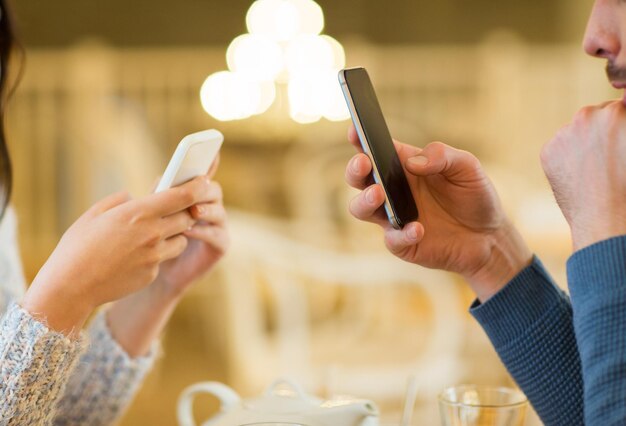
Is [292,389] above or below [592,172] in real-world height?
below

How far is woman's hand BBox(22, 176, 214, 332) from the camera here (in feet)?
2.45

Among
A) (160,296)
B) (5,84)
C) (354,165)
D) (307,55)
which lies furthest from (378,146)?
(307,55)

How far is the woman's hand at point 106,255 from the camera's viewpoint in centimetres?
75

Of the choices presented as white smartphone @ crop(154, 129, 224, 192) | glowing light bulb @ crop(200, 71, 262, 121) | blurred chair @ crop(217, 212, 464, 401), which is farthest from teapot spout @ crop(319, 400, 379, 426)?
glowing light bulb @ crop(200, 71, 262, 121)

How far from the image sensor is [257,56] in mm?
4031

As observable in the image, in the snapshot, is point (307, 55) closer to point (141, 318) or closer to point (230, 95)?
point (230, 95)

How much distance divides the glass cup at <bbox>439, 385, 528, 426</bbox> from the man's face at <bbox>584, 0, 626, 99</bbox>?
30 cm

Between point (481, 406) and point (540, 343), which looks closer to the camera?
point (481, 406)

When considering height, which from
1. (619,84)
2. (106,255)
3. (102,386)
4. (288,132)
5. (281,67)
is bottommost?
(288,132)

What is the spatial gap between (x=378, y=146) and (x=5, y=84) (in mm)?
689

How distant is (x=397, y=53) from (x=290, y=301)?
3.17 m

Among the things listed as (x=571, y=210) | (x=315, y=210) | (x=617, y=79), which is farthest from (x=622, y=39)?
(x=315, y=210)

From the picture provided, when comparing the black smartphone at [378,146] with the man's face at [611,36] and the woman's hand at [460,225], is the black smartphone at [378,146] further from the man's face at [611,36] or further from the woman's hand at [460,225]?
the man's face at [611,36]

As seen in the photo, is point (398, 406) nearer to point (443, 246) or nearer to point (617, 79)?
point (443, 246)
